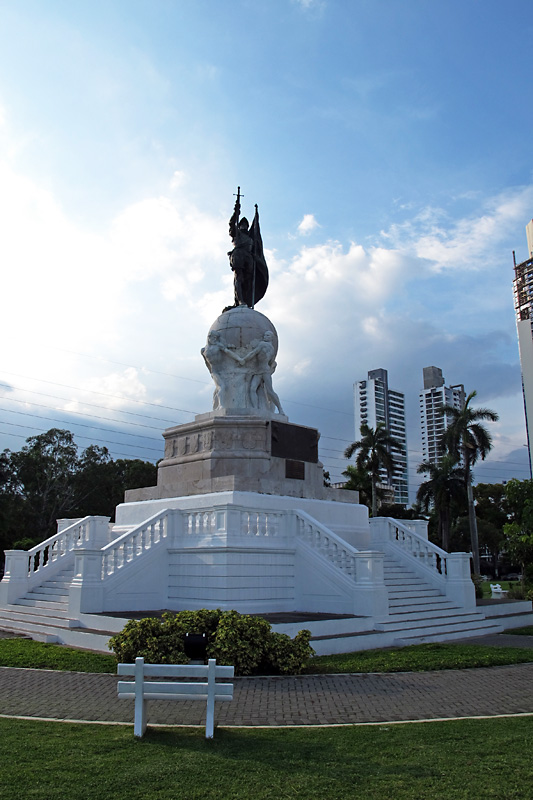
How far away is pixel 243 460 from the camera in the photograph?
62.4 ft

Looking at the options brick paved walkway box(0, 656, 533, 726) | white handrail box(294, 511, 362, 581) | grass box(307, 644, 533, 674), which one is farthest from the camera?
white handrail box(294, 511, 362, 581)

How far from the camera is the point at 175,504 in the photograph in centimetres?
1825

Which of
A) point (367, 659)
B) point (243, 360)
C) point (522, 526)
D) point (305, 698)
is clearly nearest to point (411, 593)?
point (367, 659)

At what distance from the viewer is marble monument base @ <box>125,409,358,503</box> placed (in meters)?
18.9

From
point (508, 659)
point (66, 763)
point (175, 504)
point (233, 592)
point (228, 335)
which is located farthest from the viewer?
point (228, 335)

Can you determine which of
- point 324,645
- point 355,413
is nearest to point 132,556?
point 324,645

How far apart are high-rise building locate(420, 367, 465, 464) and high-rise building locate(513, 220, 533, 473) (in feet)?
58.3

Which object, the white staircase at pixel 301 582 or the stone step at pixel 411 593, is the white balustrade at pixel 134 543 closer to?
the white staircase at pixel 301 582

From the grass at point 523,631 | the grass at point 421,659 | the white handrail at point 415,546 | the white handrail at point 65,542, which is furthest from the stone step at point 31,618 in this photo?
the grass at point 523,631

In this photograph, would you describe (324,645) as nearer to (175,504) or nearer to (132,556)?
(132,556)

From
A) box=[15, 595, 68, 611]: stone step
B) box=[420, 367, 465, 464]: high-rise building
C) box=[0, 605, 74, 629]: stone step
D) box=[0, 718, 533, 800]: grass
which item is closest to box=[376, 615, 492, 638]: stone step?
box=[0, 718, 533, 800]: grass

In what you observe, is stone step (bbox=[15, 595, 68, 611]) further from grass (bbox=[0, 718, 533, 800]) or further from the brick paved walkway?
grass (bbox=[0, 718, 533, 800])

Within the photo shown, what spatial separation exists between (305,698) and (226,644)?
1.94 meters

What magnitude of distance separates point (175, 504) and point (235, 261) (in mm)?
10781
